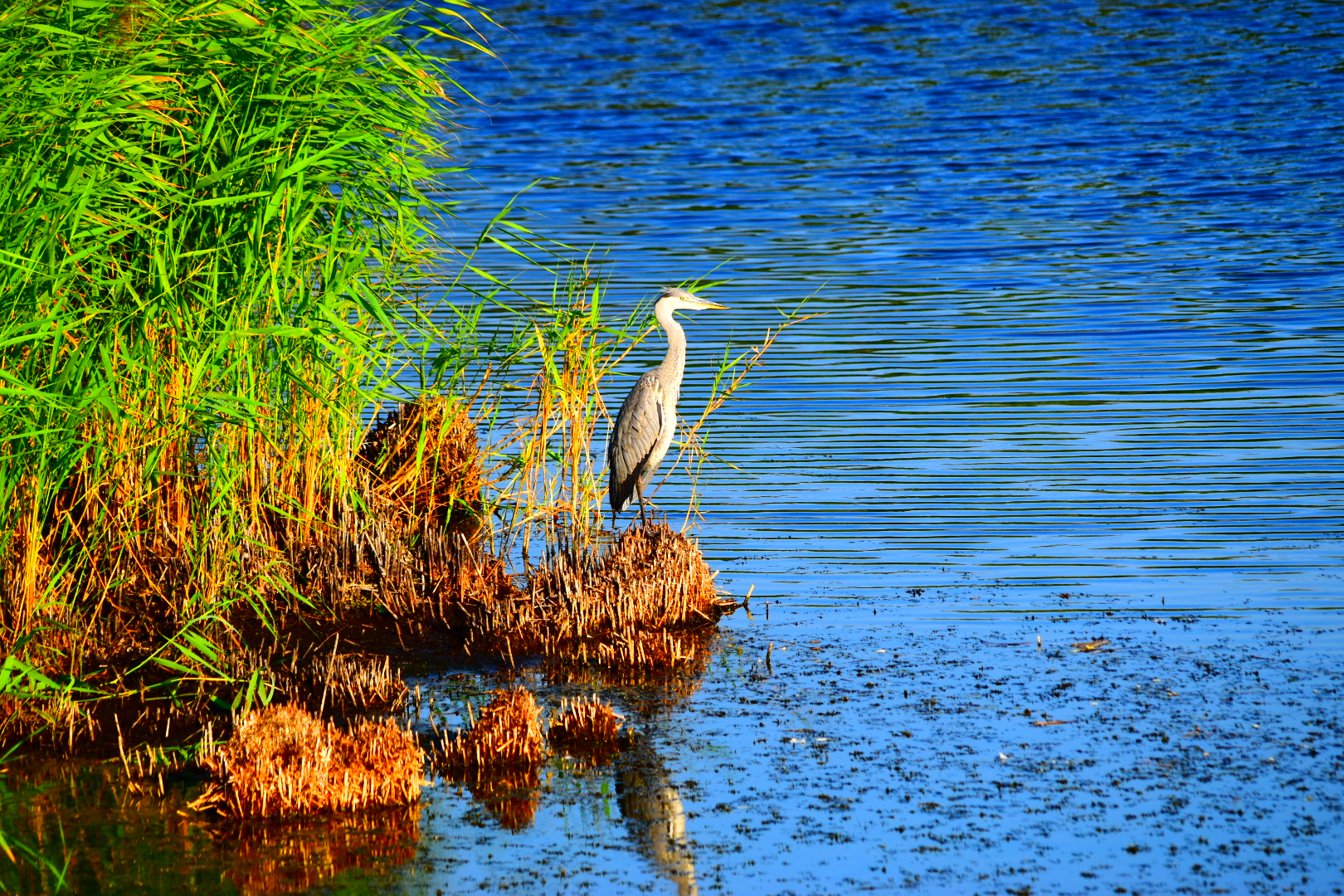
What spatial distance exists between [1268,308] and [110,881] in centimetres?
1136

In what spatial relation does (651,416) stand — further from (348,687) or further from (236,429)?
(348,687)

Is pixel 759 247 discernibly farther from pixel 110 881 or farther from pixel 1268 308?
pixel 110 881

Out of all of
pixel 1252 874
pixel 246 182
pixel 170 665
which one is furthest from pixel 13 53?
pixel 1252 874

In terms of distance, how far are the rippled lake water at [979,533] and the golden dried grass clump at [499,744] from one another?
0.19 m

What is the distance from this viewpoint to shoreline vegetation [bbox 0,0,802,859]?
20.0 ft

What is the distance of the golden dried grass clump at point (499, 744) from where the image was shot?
590 cm

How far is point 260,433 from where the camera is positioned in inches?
276

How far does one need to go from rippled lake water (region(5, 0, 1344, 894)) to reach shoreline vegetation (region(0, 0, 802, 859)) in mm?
412

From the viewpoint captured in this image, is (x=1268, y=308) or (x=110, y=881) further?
(x=1268, y=308)

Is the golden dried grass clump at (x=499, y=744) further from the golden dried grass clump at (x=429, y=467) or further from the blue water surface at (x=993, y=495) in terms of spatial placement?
the golden dried grass clump at (x=429, y=467)

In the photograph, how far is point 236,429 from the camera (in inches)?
270

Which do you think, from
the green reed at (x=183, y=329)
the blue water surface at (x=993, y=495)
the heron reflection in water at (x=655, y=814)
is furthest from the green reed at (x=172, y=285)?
the blue water surface at (x=993, y=495)

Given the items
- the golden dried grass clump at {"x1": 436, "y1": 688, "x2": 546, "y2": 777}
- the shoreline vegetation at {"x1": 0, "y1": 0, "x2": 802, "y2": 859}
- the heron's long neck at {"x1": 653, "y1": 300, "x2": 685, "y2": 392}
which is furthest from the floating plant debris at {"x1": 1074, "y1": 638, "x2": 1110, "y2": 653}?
the heron's long neck at {"x1": 653, "y1": 300, "x2": 685, "y2": 392}

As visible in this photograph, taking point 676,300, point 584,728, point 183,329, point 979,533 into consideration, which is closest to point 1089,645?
point 979,533
